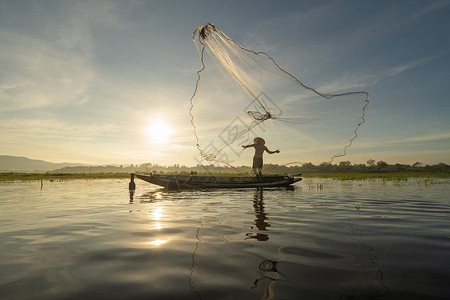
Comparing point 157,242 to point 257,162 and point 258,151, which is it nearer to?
point 258,151

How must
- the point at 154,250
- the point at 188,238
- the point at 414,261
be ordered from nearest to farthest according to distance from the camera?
the point at 414,261, the point at 154,250, the point at 188,238

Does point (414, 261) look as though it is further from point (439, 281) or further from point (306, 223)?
point (306, 223)

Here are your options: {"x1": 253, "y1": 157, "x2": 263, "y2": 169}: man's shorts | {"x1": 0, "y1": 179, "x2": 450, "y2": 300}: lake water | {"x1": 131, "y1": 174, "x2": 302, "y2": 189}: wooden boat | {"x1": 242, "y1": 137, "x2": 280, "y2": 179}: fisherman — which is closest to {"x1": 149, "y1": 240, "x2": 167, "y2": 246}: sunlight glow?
{"x1": 0, "y1": 179, "x2": 450, "y2": 300}: lake water

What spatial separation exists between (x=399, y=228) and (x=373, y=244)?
7.64 ft

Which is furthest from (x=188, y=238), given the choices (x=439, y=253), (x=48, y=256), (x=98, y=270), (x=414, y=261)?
(x=439, y=253)

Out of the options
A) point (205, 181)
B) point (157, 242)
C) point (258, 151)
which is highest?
point (258, 151)

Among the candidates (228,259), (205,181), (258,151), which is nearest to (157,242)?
(228,259)

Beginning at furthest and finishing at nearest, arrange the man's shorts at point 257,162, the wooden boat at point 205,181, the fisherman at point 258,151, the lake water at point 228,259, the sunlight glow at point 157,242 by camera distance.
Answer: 1. the wooden boat at point 205,181
2. the man's shorts at point 257,162
3. the fisherman at point 258,151
4. the sunlight glow at point 157,242
5. the lake water at point 228,259

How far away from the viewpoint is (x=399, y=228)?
22.7 ft

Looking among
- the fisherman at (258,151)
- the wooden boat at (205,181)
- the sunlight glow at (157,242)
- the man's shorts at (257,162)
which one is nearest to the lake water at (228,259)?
the sunlight glow at (157,242)

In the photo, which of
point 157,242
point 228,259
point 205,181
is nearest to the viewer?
point 228,259

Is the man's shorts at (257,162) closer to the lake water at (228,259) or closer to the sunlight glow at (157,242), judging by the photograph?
the lake water at (228,259)

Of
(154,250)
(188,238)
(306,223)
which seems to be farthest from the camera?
(306,223)

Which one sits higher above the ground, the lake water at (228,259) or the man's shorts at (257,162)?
the man's shorts at (257,162)
